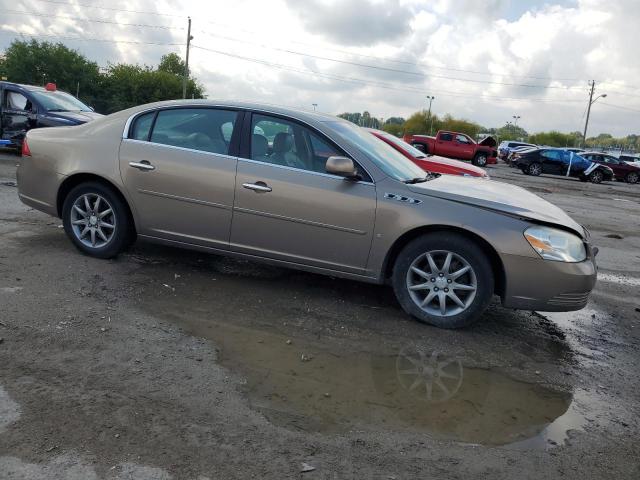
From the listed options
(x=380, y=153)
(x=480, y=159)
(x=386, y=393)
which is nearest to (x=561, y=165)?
(x=480, y=159)

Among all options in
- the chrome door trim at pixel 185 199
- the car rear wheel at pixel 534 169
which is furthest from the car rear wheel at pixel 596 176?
the chrome door trim at pixel 185 199

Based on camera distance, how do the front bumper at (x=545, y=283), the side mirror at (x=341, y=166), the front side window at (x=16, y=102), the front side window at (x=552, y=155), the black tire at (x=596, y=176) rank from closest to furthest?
the front bumper at (x=545, y=283) → the side mirror at (x=341, y=166) → the front side window at (x=16, y=102) → the black tire at (x=596, y=176) → the front side window at (x=552, y=155)

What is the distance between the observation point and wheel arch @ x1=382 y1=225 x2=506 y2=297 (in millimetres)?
4336

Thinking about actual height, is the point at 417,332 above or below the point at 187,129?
below

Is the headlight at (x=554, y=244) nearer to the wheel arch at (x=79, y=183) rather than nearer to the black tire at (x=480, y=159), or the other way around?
the wheel arch at (x=79, y=183)

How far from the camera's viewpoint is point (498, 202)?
14.6ft

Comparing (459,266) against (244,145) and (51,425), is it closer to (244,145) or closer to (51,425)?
(244,145)

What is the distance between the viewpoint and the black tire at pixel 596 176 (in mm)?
28734

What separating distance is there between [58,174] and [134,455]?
12.0ft

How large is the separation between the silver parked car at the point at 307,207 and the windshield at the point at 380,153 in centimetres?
2

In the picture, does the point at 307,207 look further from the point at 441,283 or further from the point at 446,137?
the point at 446,137

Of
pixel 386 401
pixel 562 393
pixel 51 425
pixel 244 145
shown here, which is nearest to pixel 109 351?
pixel 51 425

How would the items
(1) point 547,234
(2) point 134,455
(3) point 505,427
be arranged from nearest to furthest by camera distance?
(2) point 134,455, (3) point 505,427, (1) point 547,234

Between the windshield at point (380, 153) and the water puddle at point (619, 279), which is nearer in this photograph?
the windshield at point (380, 153)
